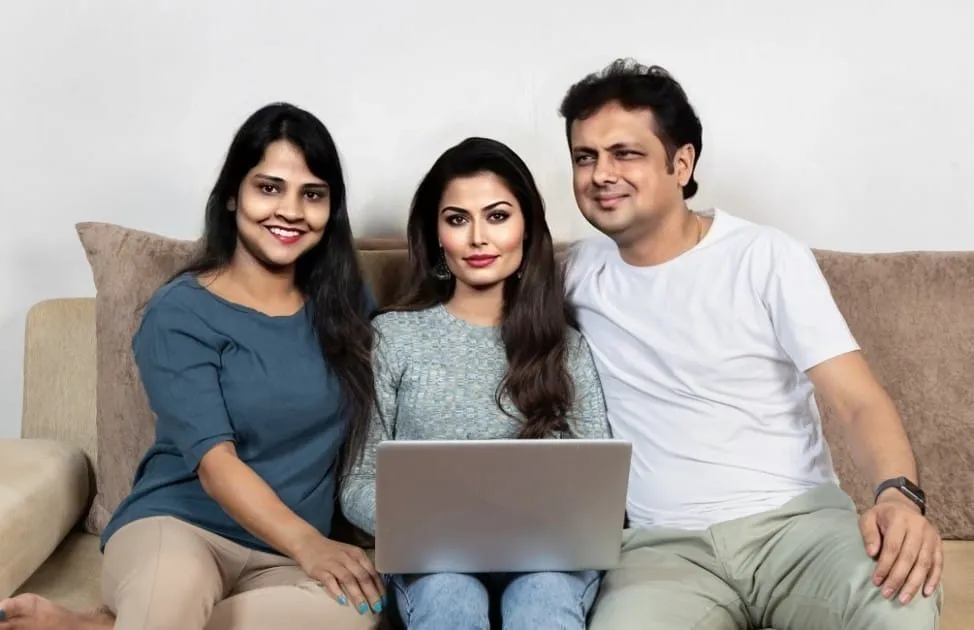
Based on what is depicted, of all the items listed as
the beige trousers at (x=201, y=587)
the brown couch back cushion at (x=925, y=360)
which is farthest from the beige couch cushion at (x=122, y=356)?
the brown couch back cushion at (x=925, y=360)

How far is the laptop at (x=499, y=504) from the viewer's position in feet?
3.68

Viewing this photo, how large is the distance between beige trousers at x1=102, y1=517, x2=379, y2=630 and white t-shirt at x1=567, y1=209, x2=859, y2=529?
19.7 inches

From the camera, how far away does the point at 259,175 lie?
1.48 meters

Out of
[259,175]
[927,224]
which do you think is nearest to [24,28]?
[259,175]

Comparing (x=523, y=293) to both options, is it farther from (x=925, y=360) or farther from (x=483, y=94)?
(x=925, y=360)

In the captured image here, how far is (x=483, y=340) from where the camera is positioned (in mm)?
1541

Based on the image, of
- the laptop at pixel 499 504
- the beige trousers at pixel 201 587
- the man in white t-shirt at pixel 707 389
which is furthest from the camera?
the man in white t-shirt at pixel 707 389

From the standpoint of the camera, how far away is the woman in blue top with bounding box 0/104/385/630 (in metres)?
1.34

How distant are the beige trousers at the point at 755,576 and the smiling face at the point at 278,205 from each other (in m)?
0.69

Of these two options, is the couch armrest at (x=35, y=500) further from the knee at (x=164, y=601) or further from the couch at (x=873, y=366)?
the knee at (x=164, y=601)

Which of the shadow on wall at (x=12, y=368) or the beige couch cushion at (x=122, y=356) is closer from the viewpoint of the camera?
the beige couch cushion at (x=122, y=356)

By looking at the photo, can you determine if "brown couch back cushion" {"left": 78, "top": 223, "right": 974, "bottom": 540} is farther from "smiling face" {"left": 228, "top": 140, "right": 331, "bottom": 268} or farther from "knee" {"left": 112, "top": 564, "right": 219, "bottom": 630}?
"knee" {"left": 112, "top": 564, "right": 219, "bottom": 630}

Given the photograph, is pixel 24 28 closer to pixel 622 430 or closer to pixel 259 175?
pixel 259 175

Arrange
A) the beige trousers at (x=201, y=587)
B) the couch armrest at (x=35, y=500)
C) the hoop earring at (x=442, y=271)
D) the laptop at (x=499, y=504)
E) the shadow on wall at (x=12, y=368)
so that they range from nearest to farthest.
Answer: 1. the laptop at (x=499, y=504)
2. the beige trousers at (x=201, y=587)
3. the couch armrest at (x=35, y=500)
4. the hoop earring at (x=442, y=271)
5. the shadow on wall at (x=12, y=368)
